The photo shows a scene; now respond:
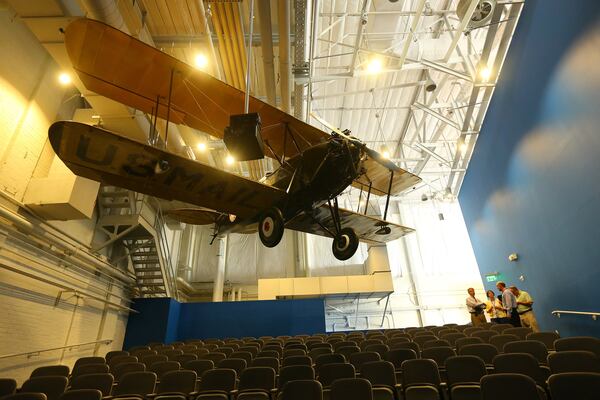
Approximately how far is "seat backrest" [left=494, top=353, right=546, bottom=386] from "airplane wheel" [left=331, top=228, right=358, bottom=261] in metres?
2.62

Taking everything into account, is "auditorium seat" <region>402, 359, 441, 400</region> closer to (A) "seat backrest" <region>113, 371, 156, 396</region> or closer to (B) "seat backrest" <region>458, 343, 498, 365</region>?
(B) "seat backrest" <region>458, 343, 498, 365</region>

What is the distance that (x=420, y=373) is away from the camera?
143 inches

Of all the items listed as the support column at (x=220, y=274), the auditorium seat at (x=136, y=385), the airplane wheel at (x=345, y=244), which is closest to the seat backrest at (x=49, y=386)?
the auditorium seat at (x=136, y=385)

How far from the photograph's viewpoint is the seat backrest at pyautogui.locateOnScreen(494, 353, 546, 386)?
333cm

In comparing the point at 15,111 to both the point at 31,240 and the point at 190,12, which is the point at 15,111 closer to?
the point at 31,240

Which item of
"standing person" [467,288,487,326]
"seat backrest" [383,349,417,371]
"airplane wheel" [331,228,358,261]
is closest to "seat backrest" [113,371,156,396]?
"seat backrest" [383,349,417,371]

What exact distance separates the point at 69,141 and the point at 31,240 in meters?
3.86

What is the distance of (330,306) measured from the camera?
15.4m

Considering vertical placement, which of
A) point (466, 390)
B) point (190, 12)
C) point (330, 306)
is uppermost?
point (190, 12)

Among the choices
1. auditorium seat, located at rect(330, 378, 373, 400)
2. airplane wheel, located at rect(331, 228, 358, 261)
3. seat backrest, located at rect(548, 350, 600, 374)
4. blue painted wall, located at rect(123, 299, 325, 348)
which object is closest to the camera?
auditorium seat, located at rect(330, 378, 373, 400)

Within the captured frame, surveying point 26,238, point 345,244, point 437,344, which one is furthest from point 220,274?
point 437,344

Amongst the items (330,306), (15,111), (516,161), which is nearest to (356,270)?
(330,306)

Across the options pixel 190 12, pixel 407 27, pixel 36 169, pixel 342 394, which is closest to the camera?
pixel 342 394

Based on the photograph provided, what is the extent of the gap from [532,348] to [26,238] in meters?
8.67
